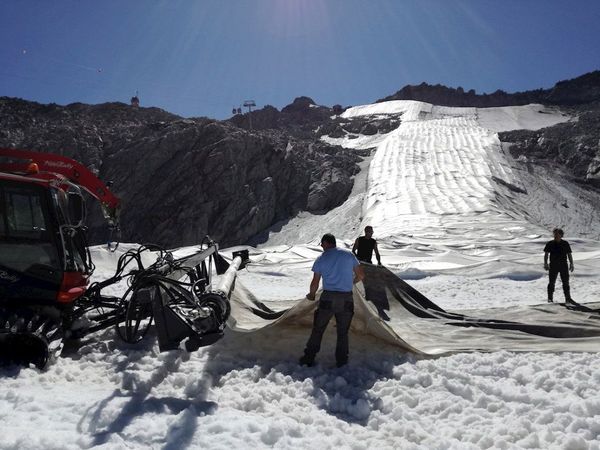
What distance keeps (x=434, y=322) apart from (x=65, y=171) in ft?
22.2

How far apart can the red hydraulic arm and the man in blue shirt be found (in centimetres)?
481

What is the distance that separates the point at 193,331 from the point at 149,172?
35787mm

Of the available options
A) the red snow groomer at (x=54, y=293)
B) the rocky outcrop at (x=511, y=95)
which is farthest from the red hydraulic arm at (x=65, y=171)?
the rocky outcrop at (x=511, y=95)

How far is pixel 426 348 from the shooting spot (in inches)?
234

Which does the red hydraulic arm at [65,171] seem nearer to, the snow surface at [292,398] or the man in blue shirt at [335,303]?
the snow surface at [292,398]

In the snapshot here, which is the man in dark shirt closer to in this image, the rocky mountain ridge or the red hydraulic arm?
the red hydraulic arm

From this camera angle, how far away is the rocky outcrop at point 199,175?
36.1 meters

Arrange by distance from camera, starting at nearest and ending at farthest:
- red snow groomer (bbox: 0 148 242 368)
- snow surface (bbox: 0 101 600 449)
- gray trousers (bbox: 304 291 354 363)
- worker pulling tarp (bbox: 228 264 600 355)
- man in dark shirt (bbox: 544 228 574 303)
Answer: snow surface (bbox: 0 101 600 449), red snow groomer (bbox: 0 148 242 368), gray trousers (bbox: 304 291 354 363), worker pulling tarp (bbox: 228 264 600 355), man in dark shirt (bbox: 544 228 574 303)

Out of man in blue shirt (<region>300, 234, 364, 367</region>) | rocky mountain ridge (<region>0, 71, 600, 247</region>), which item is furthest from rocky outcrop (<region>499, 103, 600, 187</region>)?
man in blue shirt (<region>300, 234, 364, 367</region>)

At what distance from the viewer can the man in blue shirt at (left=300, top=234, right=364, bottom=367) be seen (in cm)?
558

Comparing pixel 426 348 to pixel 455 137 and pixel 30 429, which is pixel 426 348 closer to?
pixel 30 429

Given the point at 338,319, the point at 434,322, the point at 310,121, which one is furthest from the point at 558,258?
the point at 310,121

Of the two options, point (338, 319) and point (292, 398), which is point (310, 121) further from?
point (292, 398)

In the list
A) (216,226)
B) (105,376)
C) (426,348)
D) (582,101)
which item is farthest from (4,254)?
(582,101)
